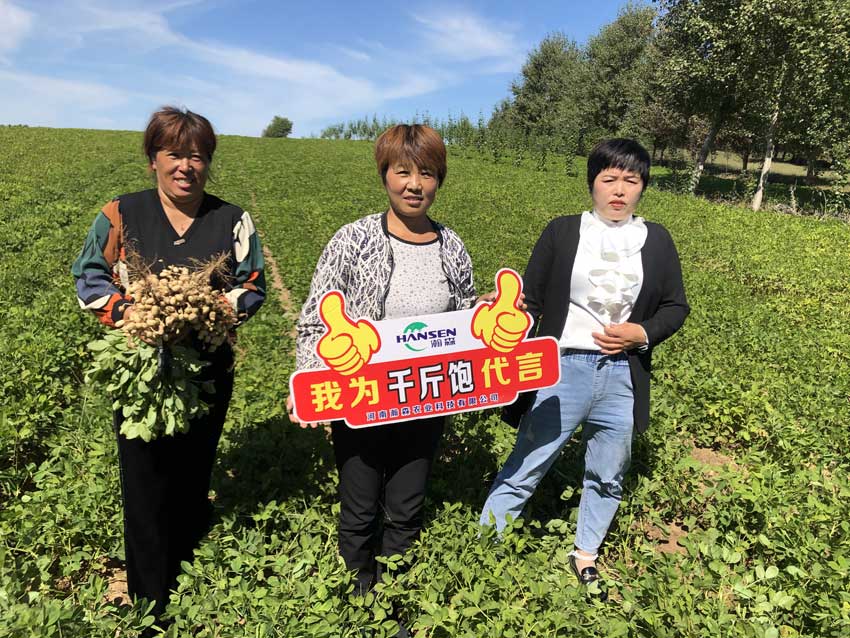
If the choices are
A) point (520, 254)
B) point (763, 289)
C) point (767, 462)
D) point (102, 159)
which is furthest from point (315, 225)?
point (102, 159)

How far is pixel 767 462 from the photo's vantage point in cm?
431

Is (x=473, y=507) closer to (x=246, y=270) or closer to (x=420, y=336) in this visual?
(x=420, y=336)

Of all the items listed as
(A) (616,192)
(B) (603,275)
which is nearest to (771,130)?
(A) (616,192)

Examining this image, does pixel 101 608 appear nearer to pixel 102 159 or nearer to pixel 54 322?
pixel 54 322

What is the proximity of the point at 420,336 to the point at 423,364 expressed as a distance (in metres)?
0.15

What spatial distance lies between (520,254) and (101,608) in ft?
34.5

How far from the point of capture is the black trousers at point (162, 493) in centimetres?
249

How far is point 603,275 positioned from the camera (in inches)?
103

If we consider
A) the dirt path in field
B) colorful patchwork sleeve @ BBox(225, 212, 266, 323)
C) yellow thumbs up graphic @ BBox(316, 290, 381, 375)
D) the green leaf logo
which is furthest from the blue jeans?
the dirt path in field

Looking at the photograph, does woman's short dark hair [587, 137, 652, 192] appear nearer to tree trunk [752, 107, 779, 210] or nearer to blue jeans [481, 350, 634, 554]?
blue jeans [481, 350, 634, 554]

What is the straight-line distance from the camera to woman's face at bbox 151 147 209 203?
2344 mm

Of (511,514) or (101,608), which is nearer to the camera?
(101,608)

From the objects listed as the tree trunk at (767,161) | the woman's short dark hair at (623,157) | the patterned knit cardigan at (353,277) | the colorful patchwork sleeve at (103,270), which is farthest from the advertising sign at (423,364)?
the tree trunk at (767,161)

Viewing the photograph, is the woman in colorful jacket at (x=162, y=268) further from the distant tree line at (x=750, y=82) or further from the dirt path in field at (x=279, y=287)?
the distant tree line at (x=750, y=82)
